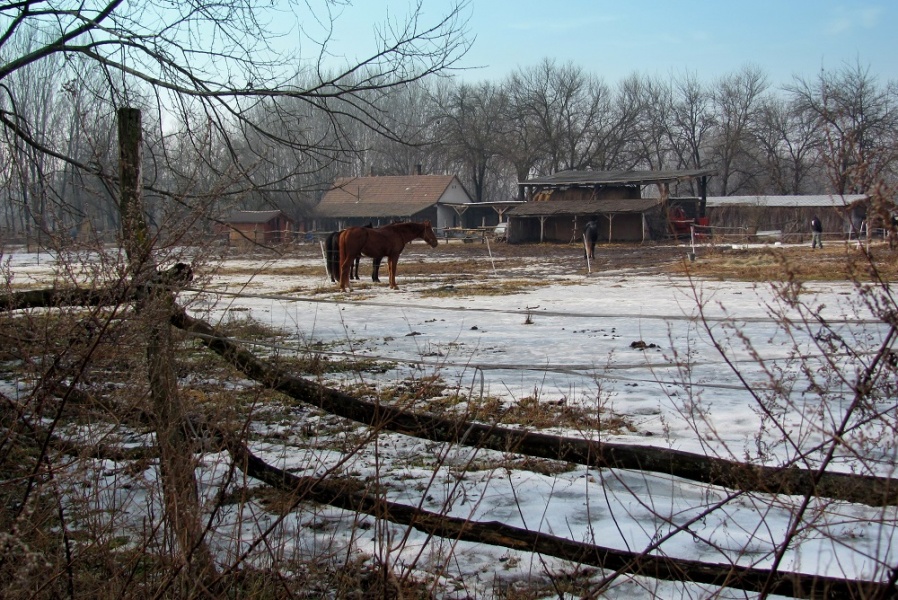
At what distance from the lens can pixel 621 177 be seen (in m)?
53.1

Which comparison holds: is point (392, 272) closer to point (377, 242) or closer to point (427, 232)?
point (377, 242)

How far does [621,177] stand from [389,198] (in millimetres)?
25633

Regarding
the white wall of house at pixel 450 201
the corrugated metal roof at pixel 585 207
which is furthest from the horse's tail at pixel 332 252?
the white wall of house at pixel 450 201

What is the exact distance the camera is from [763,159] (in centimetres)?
7194

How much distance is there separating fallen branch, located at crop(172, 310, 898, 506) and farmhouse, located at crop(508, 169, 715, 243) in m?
45.8

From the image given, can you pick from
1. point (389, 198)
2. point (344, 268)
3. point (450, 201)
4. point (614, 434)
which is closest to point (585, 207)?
point (450, 201)

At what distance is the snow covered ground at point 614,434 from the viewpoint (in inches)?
100

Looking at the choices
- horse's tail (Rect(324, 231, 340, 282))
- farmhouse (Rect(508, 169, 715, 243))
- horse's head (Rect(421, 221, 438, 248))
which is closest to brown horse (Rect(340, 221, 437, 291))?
horse's head (Rect(421, 221, 438, 248))

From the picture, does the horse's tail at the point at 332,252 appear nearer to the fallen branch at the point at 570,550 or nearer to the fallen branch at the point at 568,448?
the fallen branch at the point at 568,448

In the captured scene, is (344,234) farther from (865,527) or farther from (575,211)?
(575,211)

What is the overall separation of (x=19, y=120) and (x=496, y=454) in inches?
187

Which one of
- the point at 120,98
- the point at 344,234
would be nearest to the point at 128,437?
the point at 120,98

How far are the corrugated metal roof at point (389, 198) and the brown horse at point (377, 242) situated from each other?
162 feet

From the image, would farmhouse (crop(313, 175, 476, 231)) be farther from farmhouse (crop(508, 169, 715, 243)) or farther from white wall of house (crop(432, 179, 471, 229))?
Answer: farmhouse (crop(508, 169, 715, 243))
